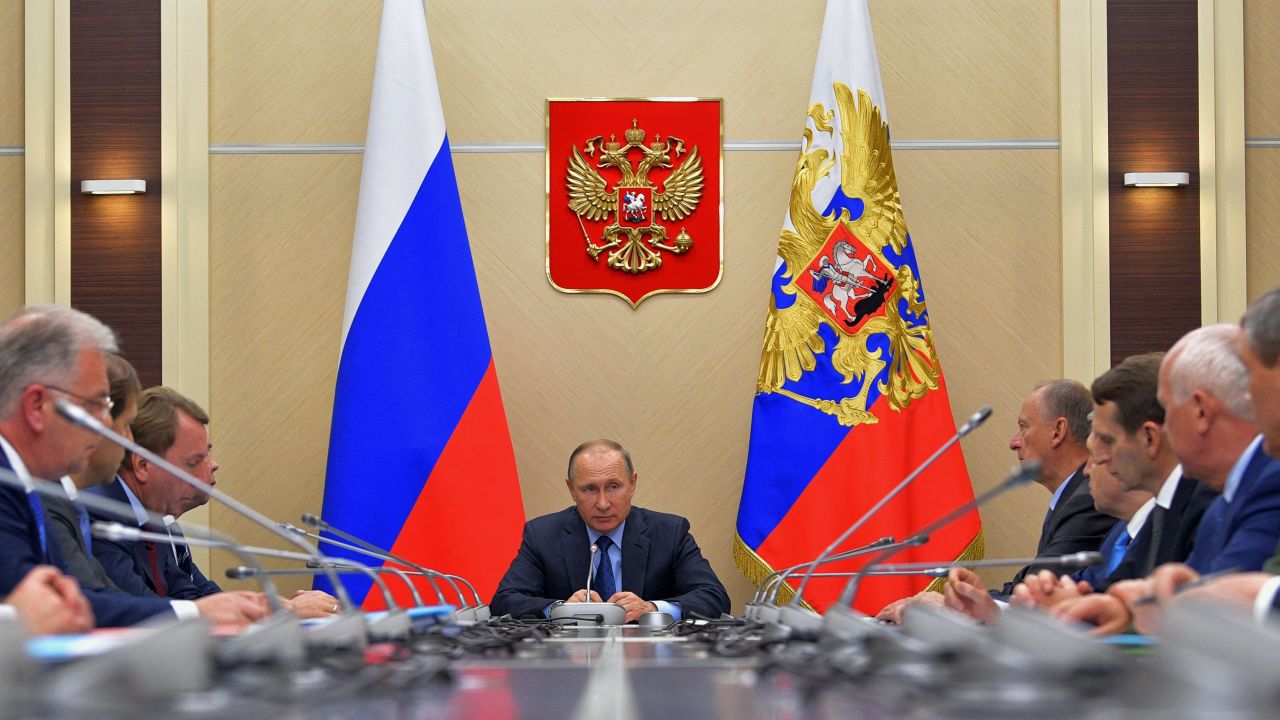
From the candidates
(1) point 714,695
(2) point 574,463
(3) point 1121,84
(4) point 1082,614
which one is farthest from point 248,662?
(3) point 1121,84

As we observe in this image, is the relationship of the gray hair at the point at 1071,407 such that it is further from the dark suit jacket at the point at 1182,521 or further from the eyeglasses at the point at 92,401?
the eyeglasses at the point at 92,401

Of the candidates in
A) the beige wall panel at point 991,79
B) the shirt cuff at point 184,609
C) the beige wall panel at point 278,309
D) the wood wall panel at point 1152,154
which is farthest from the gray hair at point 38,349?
the wood wall panel at point 1152,154

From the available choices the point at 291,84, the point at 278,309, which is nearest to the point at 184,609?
the point at 278,309

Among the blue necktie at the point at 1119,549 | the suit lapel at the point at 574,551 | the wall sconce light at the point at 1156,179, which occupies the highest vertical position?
the wall sconce light at the point at 1156,179

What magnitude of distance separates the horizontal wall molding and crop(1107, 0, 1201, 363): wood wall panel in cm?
32

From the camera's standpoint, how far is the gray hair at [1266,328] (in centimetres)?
245

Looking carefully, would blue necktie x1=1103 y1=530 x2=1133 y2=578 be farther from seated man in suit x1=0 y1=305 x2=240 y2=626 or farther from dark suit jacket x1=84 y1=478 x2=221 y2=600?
Answer: dark suit jacket x1=84 y1=478 x2=221 y2=600

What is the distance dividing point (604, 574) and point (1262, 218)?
299 cm

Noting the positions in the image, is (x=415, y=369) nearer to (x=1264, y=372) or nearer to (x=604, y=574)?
(x=604, y=574)

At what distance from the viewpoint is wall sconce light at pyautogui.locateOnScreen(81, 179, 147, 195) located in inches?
213

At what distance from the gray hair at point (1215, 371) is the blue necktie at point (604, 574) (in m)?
2.29

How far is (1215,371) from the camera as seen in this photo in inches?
112

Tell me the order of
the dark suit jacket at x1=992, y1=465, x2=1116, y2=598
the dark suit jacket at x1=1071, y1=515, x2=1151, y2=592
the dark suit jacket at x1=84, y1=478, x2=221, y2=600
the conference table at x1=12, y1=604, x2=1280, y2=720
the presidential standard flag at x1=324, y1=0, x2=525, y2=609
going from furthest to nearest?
the presidential standard flag at x1=324, y1=0, x2=525, y2=609 → the dark suit jacket at x1=992, y1=465, x2=1116, y2=598 → the dark suit jacket at x1=84, y1=478, x2=221, y2=600 → the dark suit jacket at x1=1071, y1=515, x2=1151, y2=592 → the conference table at x1=12, y1=604, x2=1280, y2=720

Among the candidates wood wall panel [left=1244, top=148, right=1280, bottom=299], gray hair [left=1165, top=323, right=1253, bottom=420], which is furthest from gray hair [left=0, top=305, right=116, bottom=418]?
wood wall panel [left=1244, top=148, right=1280, bottom=299]
